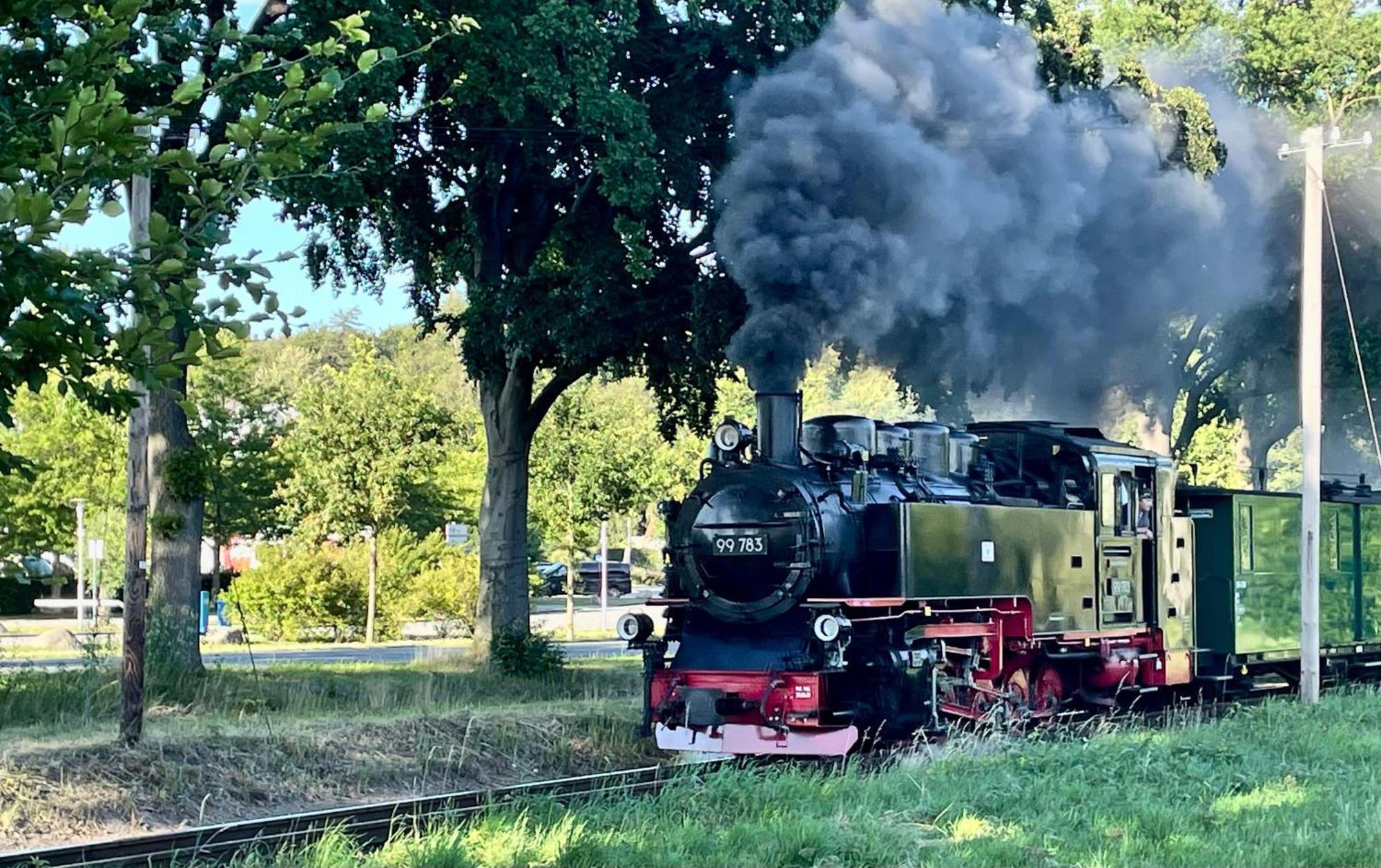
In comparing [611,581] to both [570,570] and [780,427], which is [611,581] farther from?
[780,427]

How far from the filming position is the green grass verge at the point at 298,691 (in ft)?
49.3

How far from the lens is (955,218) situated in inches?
665

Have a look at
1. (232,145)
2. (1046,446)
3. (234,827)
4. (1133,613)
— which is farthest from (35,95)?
(1133,613)

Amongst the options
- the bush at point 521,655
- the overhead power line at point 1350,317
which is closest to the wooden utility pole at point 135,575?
the bush at point 521,655

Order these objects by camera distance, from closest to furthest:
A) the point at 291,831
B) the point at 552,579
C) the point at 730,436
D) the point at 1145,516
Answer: the point at 291,831 → the point at 730,436 → the point at 1145,516 → the point at 552,579

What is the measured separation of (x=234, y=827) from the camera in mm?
10164

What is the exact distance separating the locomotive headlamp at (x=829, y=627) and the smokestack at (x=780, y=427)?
5.17 ft

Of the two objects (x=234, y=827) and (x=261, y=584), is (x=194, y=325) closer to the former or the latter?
(x=234, y=827)

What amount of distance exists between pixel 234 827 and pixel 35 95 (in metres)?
6.75

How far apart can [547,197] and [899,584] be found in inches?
362

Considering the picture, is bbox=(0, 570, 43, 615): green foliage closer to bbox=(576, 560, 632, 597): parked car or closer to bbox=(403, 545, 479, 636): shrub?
bbox=(403, 545, 479, 636): shrub

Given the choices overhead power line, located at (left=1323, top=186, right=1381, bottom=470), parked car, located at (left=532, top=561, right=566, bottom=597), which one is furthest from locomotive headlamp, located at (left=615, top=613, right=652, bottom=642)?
parked car, located at (left=532, top=561, right=566, bottom=597)

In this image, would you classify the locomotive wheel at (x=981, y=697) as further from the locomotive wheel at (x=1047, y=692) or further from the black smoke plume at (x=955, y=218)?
the black smoke plume at (x=955, y=218)

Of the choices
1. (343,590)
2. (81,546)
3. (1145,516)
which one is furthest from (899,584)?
(81,546)
